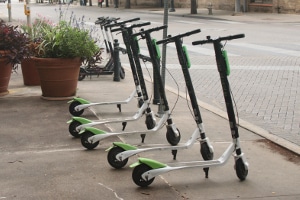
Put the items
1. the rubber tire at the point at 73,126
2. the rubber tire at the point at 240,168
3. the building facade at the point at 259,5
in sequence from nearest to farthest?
the rubber tire at the point at 240,168
the rubber tire at the point at 73,126
the building facade at the point at 259,5

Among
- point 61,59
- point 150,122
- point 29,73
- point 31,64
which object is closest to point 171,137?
point 150,122

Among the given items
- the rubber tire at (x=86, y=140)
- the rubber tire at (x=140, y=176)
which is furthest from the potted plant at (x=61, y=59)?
the rubber tire at (x=140, y=176)

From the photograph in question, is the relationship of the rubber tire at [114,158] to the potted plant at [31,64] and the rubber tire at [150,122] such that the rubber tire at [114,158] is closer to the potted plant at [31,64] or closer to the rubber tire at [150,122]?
the rubber tire at [150,122]

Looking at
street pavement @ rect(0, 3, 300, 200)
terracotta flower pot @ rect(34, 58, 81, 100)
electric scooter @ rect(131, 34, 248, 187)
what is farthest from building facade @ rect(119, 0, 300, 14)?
electric scooter @ rect(131, 34, 248, 187)

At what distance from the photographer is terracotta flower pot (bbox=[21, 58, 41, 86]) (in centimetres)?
988

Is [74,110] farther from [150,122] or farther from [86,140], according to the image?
[86,140]

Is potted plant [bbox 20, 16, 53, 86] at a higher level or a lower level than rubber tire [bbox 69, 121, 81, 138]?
higher

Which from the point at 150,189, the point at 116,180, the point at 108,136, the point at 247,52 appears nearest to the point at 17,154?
the point at 108,136

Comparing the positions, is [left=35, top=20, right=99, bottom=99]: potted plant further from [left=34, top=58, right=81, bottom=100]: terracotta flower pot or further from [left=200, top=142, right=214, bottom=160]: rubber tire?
[left=200, top=142, right=214, bottom=160]: rubber tire

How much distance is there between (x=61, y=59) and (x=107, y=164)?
3.33 metres

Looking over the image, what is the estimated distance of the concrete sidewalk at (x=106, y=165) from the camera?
488cm

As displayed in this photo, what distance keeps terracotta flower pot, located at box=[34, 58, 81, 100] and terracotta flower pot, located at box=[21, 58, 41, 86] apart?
120 centimetres

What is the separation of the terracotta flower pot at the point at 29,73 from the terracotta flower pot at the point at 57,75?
3.95 ft

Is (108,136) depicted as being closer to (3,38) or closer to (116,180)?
(116,180)
